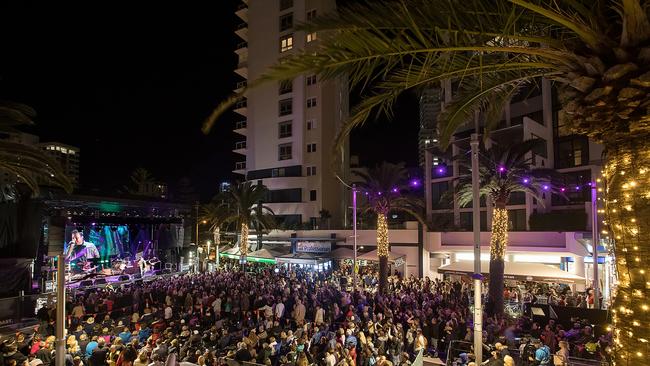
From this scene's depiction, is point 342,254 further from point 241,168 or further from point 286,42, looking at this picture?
point 286,42

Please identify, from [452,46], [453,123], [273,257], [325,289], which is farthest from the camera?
[273,257]

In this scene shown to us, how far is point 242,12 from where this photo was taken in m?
52.9

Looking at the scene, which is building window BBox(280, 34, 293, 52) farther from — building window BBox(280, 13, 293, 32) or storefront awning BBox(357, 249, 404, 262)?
storefront awning BBox(357, 249, 404, 262)

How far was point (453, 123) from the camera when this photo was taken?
654cm

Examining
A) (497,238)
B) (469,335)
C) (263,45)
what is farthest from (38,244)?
(263,45)

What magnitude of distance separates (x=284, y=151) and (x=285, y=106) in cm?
531

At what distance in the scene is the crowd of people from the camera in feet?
35.8

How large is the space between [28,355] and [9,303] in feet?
27.3

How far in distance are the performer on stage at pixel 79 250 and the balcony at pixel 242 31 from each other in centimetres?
3441

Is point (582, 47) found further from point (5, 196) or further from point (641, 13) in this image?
point (5, 196)

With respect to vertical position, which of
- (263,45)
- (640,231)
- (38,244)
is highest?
(263,45)

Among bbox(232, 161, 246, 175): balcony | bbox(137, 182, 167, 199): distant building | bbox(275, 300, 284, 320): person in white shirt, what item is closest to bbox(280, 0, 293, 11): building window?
bbox(232, 161, 246, 175): balcony

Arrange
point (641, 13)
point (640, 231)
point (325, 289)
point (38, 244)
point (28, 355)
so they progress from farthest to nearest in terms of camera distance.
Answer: point (38, 244) < point (325, 289) < point (28, 355) < point (640, 231) < point (641, 13)

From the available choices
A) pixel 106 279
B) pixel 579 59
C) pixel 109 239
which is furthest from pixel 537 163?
pixel 109 239
